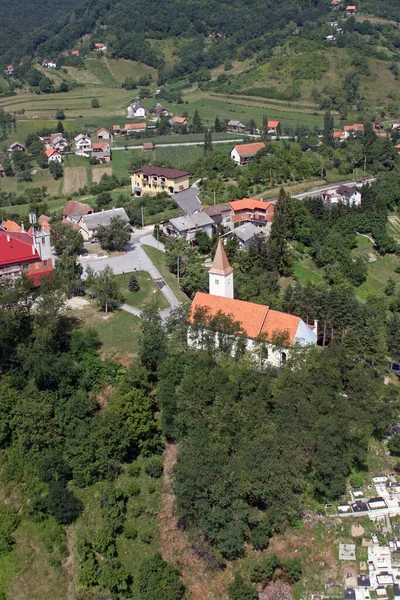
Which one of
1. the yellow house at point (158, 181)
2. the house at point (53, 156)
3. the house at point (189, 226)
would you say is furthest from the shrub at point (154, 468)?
the house at point (53, 156)

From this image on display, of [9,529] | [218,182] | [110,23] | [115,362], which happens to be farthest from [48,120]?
[9,529]

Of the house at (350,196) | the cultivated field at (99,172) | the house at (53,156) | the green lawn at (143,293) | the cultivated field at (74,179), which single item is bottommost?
the cultivated field at (74,179)

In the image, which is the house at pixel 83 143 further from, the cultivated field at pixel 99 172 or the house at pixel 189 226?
the house at pixel 189 226

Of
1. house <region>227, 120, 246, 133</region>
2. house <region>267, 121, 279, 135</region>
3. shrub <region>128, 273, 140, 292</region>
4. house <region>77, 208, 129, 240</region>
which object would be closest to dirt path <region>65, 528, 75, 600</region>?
shrub <region>128, 273, 140, 292</region>

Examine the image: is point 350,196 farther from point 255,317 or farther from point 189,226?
point 255,317

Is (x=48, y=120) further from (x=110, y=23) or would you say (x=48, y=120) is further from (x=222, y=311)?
(x=222, y=311)

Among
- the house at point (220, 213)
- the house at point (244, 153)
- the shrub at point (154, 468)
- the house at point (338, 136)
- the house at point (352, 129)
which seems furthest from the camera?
the house at point (352, 129)
